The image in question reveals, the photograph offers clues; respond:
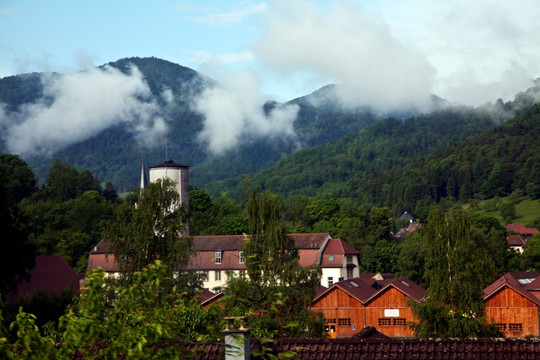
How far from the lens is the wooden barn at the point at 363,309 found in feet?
170

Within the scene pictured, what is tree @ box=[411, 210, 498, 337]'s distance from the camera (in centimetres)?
3919

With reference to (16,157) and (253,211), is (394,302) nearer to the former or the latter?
(253,211)

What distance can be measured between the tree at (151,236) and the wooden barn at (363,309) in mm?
13385

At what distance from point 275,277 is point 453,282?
8695mm

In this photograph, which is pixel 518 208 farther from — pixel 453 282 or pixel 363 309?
pixel 453 282

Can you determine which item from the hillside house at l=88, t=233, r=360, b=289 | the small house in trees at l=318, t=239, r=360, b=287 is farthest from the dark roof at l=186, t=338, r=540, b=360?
the small house in trees at l=318, t=239, r=360, b=287

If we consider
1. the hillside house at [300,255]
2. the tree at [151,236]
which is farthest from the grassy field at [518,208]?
the tree at [151,236]

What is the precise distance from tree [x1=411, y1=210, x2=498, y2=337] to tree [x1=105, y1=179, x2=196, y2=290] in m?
11.5

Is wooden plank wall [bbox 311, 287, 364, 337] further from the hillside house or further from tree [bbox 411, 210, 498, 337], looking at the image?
the hillside house

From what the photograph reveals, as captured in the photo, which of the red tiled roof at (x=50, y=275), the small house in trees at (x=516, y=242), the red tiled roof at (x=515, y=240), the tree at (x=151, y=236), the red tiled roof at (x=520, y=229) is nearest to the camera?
the tree at (x=151, y=236)

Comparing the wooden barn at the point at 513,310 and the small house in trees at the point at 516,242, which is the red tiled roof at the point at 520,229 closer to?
the small house in trees at the point at 516,242

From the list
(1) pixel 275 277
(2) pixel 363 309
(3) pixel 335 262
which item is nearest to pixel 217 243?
(3) pixel 335 262

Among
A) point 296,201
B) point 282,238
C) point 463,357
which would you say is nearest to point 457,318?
point 282,238

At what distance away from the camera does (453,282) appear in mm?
40750
